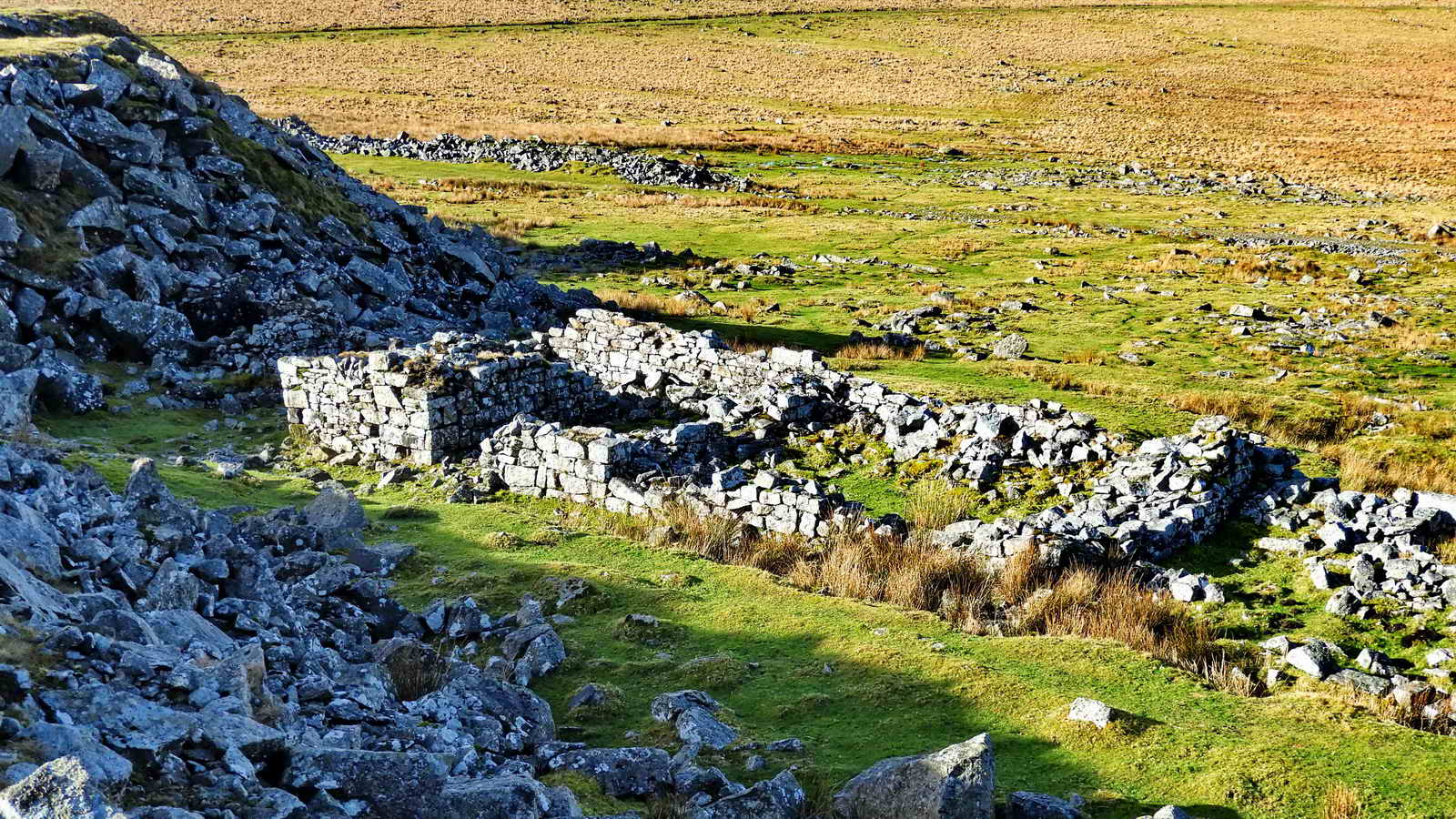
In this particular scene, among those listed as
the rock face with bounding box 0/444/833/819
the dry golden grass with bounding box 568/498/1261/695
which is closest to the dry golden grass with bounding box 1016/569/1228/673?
the dry golden grass with bounding box 568/498/1261/695

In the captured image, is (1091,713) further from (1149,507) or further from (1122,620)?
(1149,507)

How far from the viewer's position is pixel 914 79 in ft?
342

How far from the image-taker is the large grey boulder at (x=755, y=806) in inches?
275

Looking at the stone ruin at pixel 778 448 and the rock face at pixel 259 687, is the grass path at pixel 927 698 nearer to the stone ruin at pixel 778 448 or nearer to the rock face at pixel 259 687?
the rock face at pixel 259 687

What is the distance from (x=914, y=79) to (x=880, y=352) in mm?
84517

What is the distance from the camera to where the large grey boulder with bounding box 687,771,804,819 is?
698 centimetres

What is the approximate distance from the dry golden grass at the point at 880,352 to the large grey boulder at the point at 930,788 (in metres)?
18.3

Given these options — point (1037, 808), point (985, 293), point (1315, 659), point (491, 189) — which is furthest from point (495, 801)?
point (491, 189)

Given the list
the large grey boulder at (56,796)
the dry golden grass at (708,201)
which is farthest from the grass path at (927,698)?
the dry golden grass at (708,201)

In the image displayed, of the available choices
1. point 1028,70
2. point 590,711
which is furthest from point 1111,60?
point 590,711

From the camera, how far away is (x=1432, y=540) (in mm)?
12633

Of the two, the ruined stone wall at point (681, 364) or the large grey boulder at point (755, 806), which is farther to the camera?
the ruined stone wall at point (681, 364)

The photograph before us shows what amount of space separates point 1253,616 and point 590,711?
22.4 feet

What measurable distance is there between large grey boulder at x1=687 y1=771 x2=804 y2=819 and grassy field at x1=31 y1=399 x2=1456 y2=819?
0.43m
